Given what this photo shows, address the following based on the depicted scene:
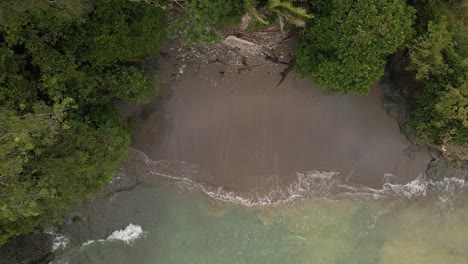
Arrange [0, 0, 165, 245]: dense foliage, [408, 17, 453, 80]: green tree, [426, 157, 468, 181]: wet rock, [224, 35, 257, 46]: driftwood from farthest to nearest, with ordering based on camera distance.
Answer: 1. [426, 157, 468, 181]: wet rock
2. [224, 35, 257, 46]: driftwood
3. [408, 17, 453, 80]: green tree
4. [0, 0, 165, 245]: dense foliage

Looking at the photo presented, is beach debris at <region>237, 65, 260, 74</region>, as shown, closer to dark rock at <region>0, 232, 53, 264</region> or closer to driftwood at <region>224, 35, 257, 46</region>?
driftwood at <region>224, 35, 257, 46</region>

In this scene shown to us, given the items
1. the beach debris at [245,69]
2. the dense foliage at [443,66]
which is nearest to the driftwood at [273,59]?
the beach debris at [245,69]

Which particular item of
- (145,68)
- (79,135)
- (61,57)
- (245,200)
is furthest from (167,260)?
(61,57)

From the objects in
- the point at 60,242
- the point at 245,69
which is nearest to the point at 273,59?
the point at 245,69

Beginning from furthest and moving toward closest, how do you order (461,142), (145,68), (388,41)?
(145,68), (461,142), (388,41)

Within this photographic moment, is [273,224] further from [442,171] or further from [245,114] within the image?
[442,171]

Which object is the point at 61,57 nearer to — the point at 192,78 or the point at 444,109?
the point at 192,78

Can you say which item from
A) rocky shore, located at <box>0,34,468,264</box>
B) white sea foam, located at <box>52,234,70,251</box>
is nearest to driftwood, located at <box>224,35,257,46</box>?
rocky shore, located at <box>0,34,468,264</box>
